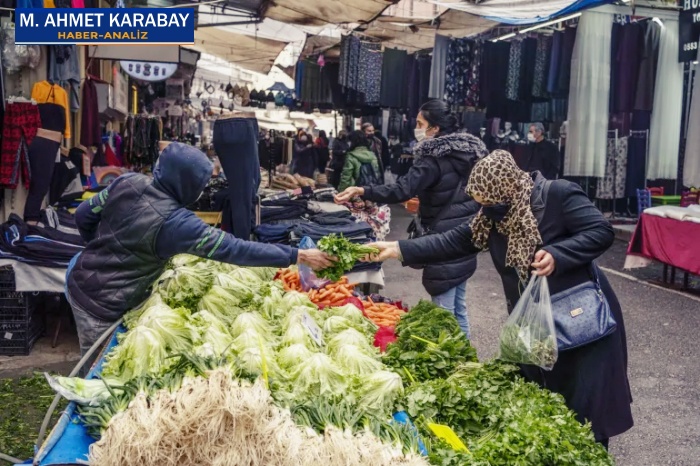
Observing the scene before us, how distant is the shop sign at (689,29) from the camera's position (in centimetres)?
1032

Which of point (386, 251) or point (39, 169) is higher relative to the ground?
point (39, 169)

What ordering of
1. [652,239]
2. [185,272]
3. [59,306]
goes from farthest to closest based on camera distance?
[652,239]
[59,306]
[185,272]

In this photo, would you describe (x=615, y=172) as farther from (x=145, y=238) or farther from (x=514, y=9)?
(x=145, y=238)

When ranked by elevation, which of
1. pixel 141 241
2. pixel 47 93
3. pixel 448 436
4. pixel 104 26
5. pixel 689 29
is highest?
pixel 689 29

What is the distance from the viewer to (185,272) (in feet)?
16.1

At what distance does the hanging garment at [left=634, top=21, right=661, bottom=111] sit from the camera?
11.4m

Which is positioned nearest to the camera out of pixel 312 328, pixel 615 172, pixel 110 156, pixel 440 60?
pixel 312 328

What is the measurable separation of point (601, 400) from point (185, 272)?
8.70 ft

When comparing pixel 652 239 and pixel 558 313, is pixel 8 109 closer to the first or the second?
pixel 558 313

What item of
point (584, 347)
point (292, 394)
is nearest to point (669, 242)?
point (584, 347)

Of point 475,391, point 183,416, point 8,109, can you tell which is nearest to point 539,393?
point 475,391

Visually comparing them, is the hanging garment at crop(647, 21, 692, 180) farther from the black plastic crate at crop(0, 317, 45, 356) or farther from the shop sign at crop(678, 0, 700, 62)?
the black plastic crate at crop(0, 317, 45, 356)

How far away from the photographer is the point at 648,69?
11.5m

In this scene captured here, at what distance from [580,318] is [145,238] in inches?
90.3
